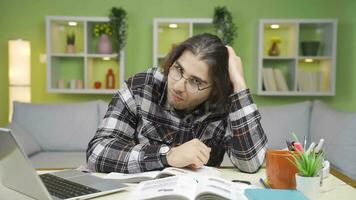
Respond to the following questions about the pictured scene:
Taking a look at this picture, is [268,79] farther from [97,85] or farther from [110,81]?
[97,85]

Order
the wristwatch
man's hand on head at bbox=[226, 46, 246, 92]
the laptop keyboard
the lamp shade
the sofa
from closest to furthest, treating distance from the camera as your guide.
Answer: the laptop keyboard → the wristwatch → man's hand on head at bbox=[226, 46, 246, 92] → the sofa → the lamp shade

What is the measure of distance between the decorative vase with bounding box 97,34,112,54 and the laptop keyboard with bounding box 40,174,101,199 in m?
2.80

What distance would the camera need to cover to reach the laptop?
0.84 meters

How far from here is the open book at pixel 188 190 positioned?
84 cm

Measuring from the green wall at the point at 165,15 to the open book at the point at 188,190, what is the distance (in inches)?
122

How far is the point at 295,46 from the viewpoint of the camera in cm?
380

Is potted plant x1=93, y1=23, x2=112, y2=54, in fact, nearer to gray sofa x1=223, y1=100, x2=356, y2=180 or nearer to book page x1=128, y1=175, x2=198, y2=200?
gray sofa x1=223, y1=100, x2=356, y2=180

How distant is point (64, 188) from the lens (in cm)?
99

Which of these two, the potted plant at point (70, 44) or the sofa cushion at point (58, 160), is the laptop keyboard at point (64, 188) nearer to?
the sofa cushion at point (58, 160)

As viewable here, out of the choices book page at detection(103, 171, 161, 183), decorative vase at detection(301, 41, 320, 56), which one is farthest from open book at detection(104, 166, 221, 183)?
decorative vase at detection(301, 41, 320, 56)

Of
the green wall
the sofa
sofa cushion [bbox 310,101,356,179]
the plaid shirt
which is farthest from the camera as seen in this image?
the green wall

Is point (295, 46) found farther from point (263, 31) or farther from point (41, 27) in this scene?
point (41, 27)

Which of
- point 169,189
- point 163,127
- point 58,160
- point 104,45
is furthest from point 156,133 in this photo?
point 104,45

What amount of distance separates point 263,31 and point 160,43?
102cm
